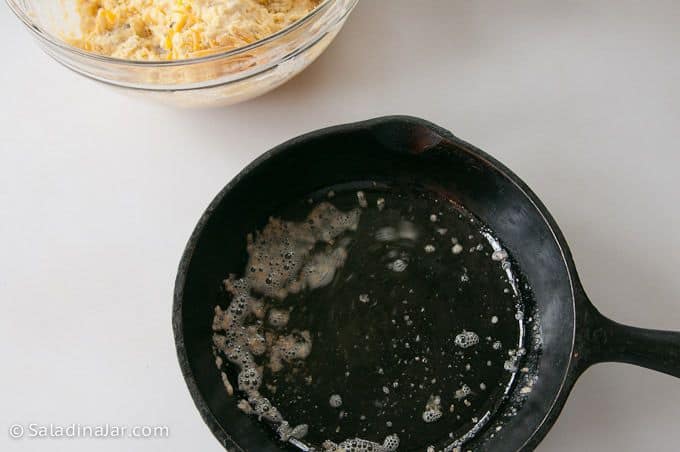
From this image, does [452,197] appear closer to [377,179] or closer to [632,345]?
[377,179]

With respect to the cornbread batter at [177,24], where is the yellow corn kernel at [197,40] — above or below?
below

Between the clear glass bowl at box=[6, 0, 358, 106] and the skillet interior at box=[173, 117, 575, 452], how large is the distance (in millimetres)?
107

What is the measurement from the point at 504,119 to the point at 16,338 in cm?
73

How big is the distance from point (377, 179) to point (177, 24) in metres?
0.33

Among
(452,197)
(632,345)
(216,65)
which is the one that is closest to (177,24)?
(216,65)

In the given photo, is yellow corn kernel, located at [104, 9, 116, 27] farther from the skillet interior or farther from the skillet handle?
the skillet handle

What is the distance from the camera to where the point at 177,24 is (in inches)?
35.2

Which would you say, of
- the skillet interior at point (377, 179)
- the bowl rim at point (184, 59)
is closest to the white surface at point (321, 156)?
the skillet interior at point (377, 179)

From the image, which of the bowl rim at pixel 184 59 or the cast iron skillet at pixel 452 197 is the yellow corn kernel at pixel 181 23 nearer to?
the bowl rim at pixel 184 59

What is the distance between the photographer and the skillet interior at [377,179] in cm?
78

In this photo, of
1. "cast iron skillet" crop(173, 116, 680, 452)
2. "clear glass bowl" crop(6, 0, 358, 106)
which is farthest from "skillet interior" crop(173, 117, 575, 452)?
"clear glass bowl" crop(6, 0, 358, 106)

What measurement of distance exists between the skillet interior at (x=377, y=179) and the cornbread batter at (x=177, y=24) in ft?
0.53

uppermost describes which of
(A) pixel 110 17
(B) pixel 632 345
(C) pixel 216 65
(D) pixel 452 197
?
(A) pixel 110 17

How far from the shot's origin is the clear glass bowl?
0.83 m
